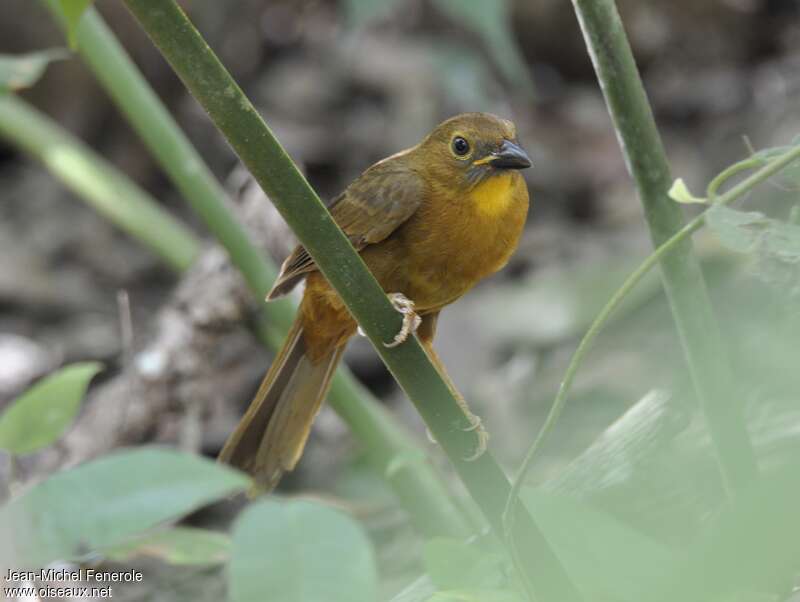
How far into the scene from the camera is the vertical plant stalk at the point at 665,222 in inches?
82.3

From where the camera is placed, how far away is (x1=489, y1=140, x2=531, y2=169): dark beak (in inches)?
119

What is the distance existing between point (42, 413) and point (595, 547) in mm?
851

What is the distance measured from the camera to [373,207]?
2994mm

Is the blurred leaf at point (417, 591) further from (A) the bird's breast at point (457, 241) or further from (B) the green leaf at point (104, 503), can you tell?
(B) the green leaf at point (104, 503)

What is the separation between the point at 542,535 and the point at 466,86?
4.30 metres

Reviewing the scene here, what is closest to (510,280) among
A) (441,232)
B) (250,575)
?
(441,232)

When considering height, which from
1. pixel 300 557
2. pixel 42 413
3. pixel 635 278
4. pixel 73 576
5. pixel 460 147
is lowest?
pixel 73 576

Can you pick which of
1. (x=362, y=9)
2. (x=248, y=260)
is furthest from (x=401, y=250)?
(x=362, y=9)

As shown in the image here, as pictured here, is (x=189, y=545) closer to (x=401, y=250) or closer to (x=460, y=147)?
(x=401, y=250)

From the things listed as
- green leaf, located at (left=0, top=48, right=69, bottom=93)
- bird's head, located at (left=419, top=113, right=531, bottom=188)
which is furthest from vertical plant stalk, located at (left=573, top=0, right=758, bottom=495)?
green leaf, located at (left=0, top=48, right=69, bottom=93)

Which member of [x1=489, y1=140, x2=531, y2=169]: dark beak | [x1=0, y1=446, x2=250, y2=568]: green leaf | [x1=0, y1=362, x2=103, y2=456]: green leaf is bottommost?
[x1=489, y1=140, x2=531, y2=169]: dark beak

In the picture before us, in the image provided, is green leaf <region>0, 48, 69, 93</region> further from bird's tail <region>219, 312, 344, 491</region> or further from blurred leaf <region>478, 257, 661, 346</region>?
blurred leaf <region>478, 257, 661, 346</region>

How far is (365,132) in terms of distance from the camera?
20.6 ft

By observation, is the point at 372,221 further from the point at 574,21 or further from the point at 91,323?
the point at 574,21
